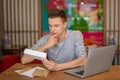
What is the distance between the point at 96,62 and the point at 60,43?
67 cm

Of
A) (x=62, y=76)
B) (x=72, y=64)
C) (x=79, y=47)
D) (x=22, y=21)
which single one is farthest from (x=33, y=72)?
(x=22, y=21)

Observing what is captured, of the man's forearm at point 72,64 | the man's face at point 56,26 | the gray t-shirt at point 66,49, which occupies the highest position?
the man's face at point 56,26

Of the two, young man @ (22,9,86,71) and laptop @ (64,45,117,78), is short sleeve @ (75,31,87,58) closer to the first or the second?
young man @ (22,9,86,71)

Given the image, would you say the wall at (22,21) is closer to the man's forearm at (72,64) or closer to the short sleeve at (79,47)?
the short sleeve at (79,47)

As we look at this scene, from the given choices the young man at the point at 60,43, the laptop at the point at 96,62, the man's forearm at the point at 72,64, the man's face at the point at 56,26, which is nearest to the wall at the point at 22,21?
the young man at the point at 60,43

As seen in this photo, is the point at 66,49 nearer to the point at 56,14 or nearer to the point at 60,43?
the point at 60,43

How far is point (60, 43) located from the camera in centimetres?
234

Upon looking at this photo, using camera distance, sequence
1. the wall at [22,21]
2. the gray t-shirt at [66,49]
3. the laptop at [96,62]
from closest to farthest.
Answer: the laptop at [96,62] → the gray t-shirt at [66,49] → the wall at [22,21]

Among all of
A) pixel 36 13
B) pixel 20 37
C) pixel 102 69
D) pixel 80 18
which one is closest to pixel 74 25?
pixel 80 18

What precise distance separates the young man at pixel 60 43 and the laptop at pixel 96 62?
0.30 m

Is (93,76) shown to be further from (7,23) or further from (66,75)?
(7,23)

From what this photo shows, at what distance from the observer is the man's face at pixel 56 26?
2176 mm

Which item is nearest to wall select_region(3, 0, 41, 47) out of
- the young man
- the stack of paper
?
the young man

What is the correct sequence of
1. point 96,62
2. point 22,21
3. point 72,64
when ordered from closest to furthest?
point 96,62 < point 72,64 < point 22,21
